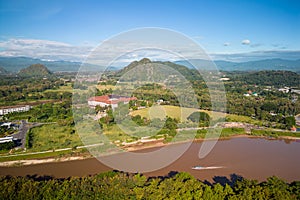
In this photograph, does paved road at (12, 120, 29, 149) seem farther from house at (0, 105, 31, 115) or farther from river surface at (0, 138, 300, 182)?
house at (0, 105, 31, 115)

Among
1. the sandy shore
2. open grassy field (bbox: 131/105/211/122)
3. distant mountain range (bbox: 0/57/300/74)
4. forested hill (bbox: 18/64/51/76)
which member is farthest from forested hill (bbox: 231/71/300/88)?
forested hill (bbox: 18/64/51/76)

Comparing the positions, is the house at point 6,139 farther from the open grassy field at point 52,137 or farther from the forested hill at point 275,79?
the forested hill at point 275,79

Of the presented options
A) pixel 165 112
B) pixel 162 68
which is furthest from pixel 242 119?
pixel 162 68

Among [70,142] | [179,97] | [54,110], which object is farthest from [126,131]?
[179,97]

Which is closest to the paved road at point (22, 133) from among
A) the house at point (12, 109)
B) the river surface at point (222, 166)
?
the river surface at point (222, 166)

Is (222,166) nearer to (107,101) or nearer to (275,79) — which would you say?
(107,101)

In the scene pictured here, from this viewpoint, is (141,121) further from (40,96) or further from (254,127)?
(40,96)
